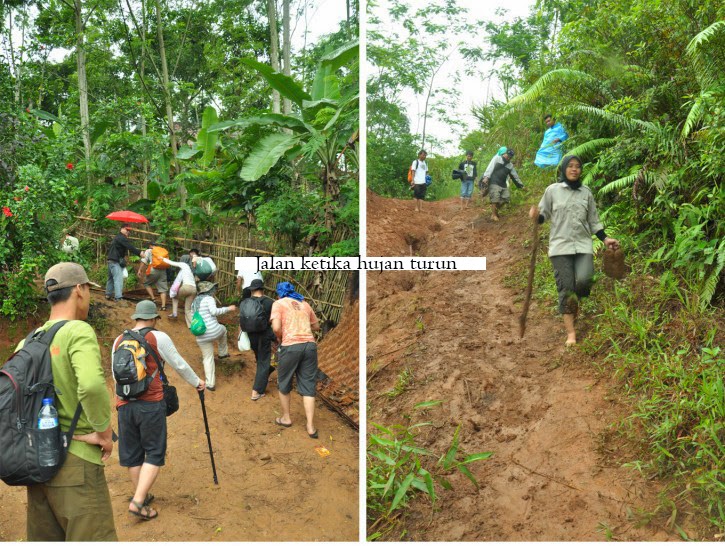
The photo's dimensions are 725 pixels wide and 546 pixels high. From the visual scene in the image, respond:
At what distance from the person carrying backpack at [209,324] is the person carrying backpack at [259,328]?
16cm

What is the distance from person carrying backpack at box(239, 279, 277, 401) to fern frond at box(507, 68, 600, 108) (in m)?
2.70

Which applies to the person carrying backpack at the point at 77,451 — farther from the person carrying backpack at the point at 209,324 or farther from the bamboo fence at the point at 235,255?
the person carrying backpack at the point at 209,324

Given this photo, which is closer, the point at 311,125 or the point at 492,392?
the point at 492,392

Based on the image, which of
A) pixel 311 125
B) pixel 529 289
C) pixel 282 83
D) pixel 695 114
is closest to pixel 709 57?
pixel 695 114

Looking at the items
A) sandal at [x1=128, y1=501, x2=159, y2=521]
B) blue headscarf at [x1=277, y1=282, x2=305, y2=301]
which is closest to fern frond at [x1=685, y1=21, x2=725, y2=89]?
blue headscarf at [x1=277, y1=282, x2=305, y2=301]

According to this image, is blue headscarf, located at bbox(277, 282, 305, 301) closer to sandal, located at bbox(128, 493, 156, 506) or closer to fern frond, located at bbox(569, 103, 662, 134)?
sandal, located at bbox(128, 493, 156, 506)

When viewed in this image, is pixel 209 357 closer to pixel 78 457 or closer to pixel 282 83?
pixel 282 83

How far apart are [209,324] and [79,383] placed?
2466 millimetres

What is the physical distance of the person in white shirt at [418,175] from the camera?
267cm

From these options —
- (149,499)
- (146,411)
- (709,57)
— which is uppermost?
(709,57)

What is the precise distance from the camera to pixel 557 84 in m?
2.88

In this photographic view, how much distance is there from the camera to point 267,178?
3920 mm

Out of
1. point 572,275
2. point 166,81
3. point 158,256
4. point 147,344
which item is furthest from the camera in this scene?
point 166,81

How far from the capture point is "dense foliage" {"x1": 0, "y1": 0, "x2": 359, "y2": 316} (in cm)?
382
